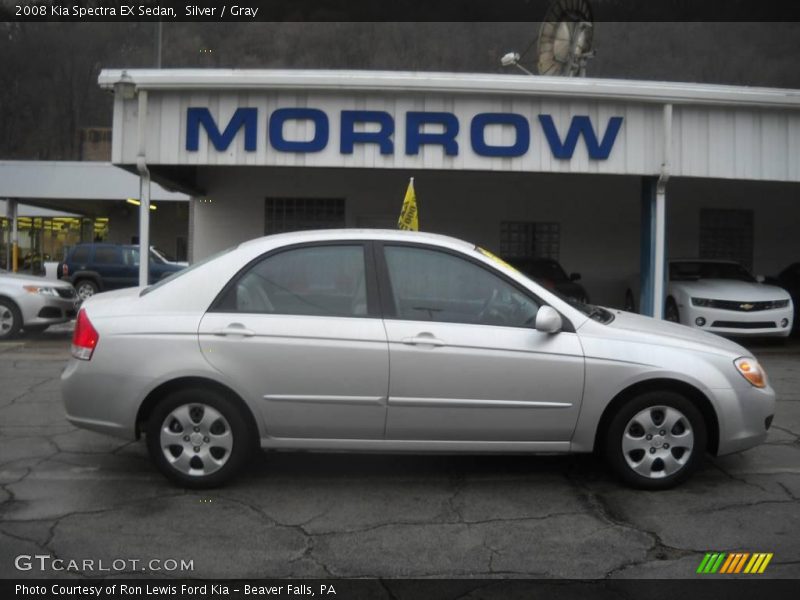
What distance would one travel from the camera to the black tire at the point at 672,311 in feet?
42.2

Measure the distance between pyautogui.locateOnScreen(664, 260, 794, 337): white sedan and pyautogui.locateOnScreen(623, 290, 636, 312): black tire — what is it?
86.8 inches

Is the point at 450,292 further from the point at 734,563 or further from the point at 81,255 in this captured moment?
the point at 81,255

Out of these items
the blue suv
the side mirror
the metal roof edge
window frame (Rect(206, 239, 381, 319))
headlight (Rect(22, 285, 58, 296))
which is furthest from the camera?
the blue suv

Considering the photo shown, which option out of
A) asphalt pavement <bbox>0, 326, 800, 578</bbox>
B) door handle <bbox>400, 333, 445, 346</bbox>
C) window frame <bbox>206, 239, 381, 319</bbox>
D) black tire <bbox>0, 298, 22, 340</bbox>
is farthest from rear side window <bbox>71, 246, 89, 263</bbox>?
door handle <bbox>400, 333, 445, 346</bbox>

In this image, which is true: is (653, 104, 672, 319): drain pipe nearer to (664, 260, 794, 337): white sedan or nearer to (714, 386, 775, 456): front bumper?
(664, 260, 794, 337): white sedan

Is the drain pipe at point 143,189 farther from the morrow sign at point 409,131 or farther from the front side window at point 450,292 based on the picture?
the front side window at point 450,292

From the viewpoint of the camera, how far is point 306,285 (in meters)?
4.91

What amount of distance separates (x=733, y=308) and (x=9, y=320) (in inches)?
447

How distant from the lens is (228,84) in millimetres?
11203

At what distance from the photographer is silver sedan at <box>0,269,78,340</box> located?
12.4 m

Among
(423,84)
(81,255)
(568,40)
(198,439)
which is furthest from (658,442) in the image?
(81,255)

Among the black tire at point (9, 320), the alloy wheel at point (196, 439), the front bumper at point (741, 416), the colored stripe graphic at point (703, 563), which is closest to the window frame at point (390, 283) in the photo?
the front bumper at point (741, 416)
